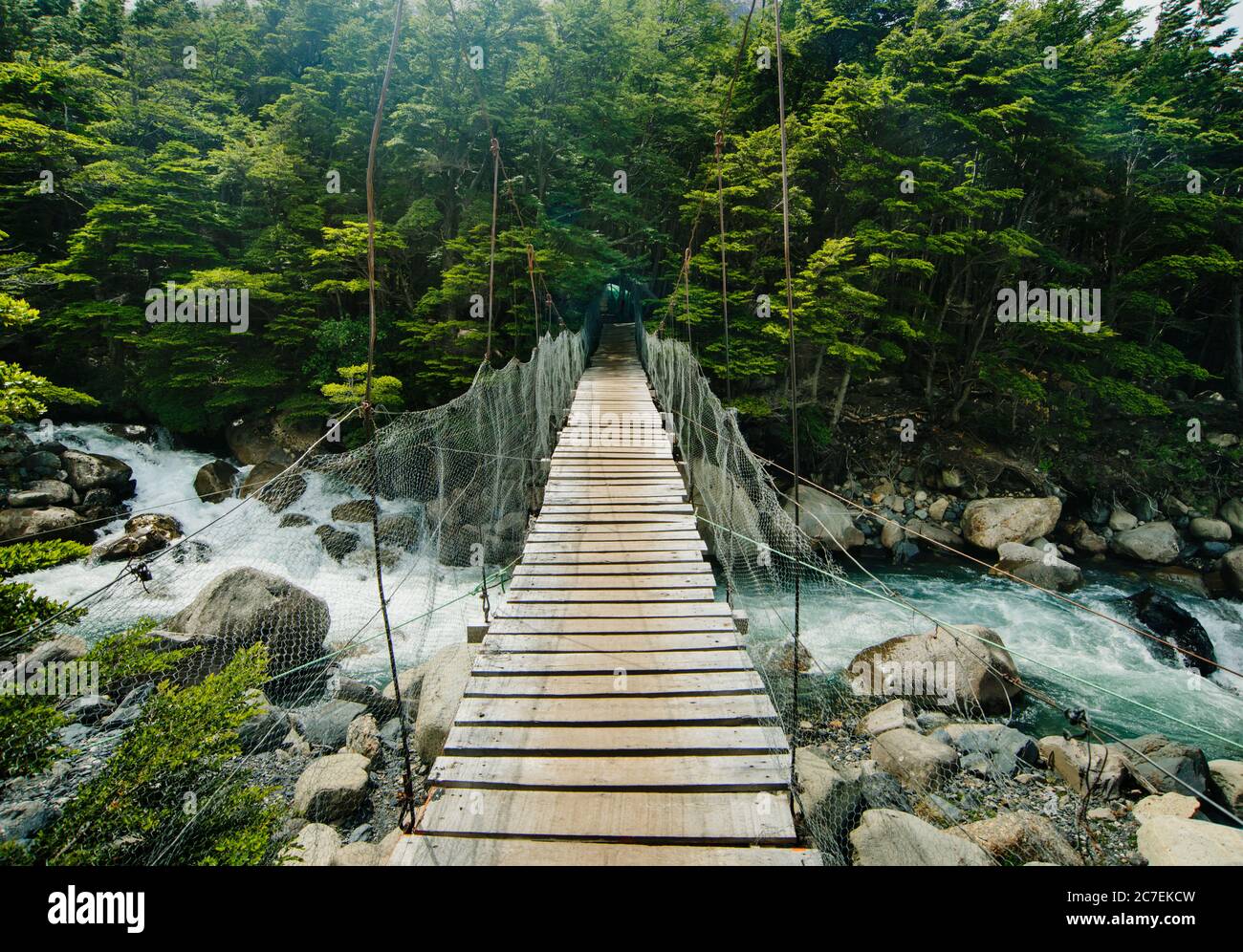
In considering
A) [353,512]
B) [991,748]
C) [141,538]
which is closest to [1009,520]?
[991,748]

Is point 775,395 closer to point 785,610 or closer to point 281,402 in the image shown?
point 785,610

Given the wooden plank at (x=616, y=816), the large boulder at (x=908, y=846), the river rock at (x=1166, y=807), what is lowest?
the river rock at (x=1166, y=807)

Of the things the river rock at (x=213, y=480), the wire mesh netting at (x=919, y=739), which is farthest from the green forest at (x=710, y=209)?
the wire mesh netting at (x=919, y=739)

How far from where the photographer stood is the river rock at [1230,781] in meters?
3.57

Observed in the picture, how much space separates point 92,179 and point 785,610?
43.3 ft

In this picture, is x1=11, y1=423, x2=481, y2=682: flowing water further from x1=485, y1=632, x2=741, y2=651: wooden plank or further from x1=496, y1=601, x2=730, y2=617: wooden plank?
x1=485, y1=632, x2=741, y2=651: wooden plank

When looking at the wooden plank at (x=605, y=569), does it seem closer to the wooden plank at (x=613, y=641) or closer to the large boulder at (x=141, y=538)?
the wooden plank at (x=613, y=641)

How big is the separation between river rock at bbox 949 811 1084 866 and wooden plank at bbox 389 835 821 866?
2153 millimetres

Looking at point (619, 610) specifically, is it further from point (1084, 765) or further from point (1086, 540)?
point (1086, 540)

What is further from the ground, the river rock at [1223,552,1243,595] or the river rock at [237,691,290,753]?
the river rock at [1223,552,1243,595]

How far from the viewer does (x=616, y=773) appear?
1.83 meters

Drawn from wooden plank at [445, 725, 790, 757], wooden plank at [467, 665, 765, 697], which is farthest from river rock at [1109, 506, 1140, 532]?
wooden plank at [445, 725, 790, 757]

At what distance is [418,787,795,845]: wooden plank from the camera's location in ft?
5.28

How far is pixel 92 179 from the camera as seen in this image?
350 inches
